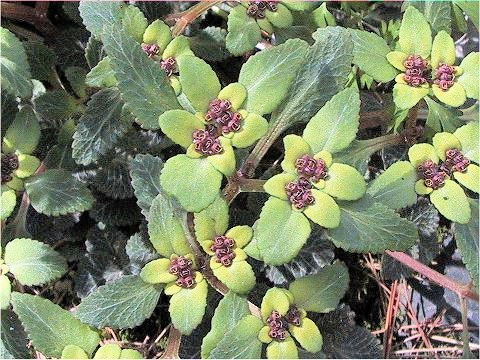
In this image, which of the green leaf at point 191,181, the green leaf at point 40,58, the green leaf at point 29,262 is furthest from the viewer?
the green leaf at point 40,58

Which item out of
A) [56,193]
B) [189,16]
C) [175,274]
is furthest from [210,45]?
[175,274]

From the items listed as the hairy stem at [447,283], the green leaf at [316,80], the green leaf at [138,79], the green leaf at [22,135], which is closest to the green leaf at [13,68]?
the green leaf at [22,135]

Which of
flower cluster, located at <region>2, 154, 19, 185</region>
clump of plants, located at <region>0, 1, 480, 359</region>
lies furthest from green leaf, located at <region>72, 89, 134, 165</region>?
flower cluster, located at <region>2, 154, 19, 185</region>

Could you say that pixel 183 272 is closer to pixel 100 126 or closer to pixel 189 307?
pixel 189 307

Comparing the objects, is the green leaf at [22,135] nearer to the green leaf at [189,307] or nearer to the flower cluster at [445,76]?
the green leaf at [189,307]

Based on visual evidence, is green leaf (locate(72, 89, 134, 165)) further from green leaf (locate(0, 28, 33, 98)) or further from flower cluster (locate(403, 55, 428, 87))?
flower cluster (locate(403, 55, 428, 87))

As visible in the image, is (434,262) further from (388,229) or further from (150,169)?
(150,169)
